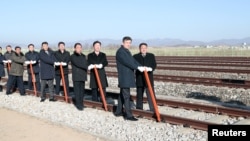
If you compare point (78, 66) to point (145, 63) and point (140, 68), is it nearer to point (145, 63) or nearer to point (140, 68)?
point (145, 63)

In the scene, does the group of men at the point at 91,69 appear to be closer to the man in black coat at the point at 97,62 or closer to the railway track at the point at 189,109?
the man in black coat at the point at 97,62

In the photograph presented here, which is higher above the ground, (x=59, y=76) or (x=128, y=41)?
(x=128, y=41)

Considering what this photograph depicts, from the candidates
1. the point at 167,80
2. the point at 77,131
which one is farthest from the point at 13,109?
the point at 167,80

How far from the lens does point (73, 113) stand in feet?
35.3

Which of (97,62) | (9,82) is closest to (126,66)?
(97,62)

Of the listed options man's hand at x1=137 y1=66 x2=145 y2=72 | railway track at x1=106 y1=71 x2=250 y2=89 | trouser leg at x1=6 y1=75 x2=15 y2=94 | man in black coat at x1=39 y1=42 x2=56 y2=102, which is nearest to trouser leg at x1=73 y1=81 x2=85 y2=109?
man in black coat at x1=39 y1=42 x2=56 y2=102

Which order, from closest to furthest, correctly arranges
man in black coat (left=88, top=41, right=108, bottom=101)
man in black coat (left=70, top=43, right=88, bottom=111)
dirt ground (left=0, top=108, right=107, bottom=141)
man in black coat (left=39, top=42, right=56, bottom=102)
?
dirt ground (left=0, top=108, right=107, bottom=141) < man in black coat (left=88, top=41, right=108, bottom=101) < man in black coat (left=70, top=43, right=88, bottom=111) < man in black coat (left=39, top=42, right=56, bottom=102)

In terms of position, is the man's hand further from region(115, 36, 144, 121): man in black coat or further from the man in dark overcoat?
the man in dark overcoat

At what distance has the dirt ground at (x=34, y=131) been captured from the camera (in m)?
8.09

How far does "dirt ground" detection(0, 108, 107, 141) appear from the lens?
8.09 metres

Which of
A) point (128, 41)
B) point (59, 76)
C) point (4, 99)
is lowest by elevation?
point (4, 99)

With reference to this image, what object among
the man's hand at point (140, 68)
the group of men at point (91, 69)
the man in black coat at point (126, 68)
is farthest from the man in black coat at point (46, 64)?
the man's hand at point (140, 68)

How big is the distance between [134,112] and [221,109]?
2200mm

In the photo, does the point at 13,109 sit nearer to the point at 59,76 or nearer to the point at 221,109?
the point at 59,76
